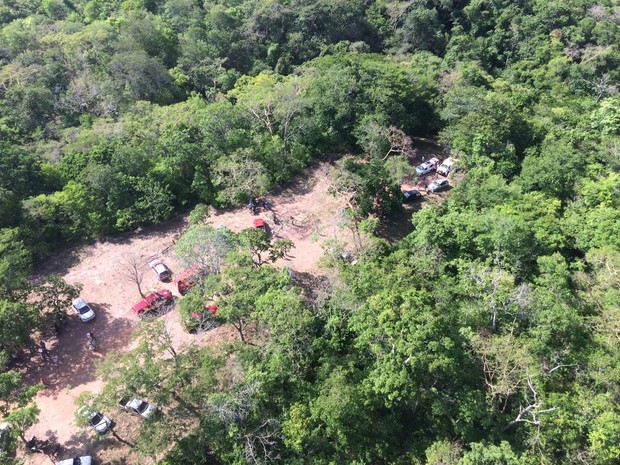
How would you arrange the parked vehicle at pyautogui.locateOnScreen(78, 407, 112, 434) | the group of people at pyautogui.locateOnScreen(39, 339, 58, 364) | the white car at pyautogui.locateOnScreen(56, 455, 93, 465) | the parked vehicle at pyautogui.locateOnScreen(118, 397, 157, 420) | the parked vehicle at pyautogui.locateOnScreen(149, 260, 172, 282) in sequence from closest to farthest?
the white car at pyautogui.locateOnScreen(56, 455, 93, 465)
the parked vehicle at pyautogui.locateOnScreen(118, 397, 157, 420)
the parked vehicle at pyautogui.locateOnScreen(78, 407, 112, 434)
the group of people at pyautogui.locateOnScreen(39, 339, 58, 364)
the parked vehicle at pyautogui.locateOnScreen(149, 260, 172, 282)

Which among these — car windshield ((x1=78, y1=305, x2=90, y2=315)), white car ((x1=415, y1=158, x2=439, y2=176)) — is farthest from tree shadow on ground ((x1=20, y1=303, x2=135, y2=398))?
white car ((x1=415, y1=158, x2=439, y2=176))

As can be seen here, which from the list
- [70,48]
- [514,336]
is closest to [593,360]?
[514,336]

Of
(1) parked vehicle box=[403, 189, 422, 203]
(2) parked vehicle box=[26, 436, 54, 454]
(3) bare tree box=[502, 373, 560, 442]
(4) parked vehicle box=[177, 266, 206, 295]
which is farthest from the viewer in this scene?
(1) parked vehicle box=[403, 189, 422, 203]

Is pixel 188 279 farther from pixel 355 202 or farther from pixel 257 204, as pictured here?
pixel 355 202

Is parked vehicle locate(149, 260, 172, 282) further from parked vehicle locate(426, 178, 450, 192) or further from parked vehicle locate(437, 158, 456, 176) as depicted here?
parked vehicle locate(437, 158, 456, 176)

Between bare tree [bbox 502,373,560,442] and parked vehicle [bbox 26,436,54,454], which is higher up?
bare tree [bbox 502,373,560,442]

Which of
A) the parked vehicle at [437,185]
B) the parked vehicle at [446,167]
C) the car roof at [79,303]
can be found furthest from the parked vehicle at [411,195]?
the car roof at [79,303]
